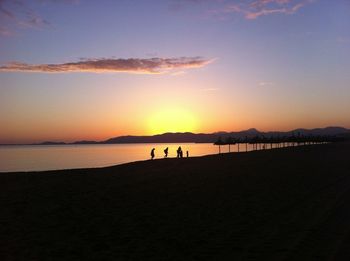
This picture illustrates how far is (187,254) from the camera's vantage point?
7.09 metres

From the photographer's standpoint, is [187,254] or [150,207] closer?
[187,254]

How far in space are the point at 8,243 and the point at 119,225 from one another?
8.54ft

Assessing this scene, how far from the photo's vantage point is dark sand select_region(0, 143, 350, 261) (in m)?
7.12

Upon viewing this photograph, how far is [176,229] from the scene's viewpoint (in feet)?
29.8

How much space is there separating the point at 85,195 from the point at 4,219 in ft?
15.4

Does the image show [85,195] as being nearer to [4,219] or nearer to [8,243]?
[4,219]

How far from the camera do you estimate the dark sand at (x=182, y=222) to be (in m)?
7.12

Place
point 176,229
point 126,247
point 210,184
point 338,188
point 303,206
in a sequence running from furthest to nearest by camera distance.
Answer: point 210,184 < point 338,188 < point 303,206 < point 176,229 < point 126,247

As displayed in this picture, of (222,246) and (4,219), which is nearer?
(222,246)

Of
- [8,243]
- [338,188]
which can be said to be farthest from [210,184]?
[8,243]

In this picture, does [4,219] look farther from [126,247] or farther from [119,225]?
[126,247]

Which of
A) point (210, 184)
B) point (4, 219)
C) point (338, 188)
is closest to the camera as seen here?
point (4, 219)

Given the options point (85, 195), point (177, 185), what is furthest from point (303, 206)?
point (85, 195)

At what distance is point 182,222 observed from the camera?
9.81m
